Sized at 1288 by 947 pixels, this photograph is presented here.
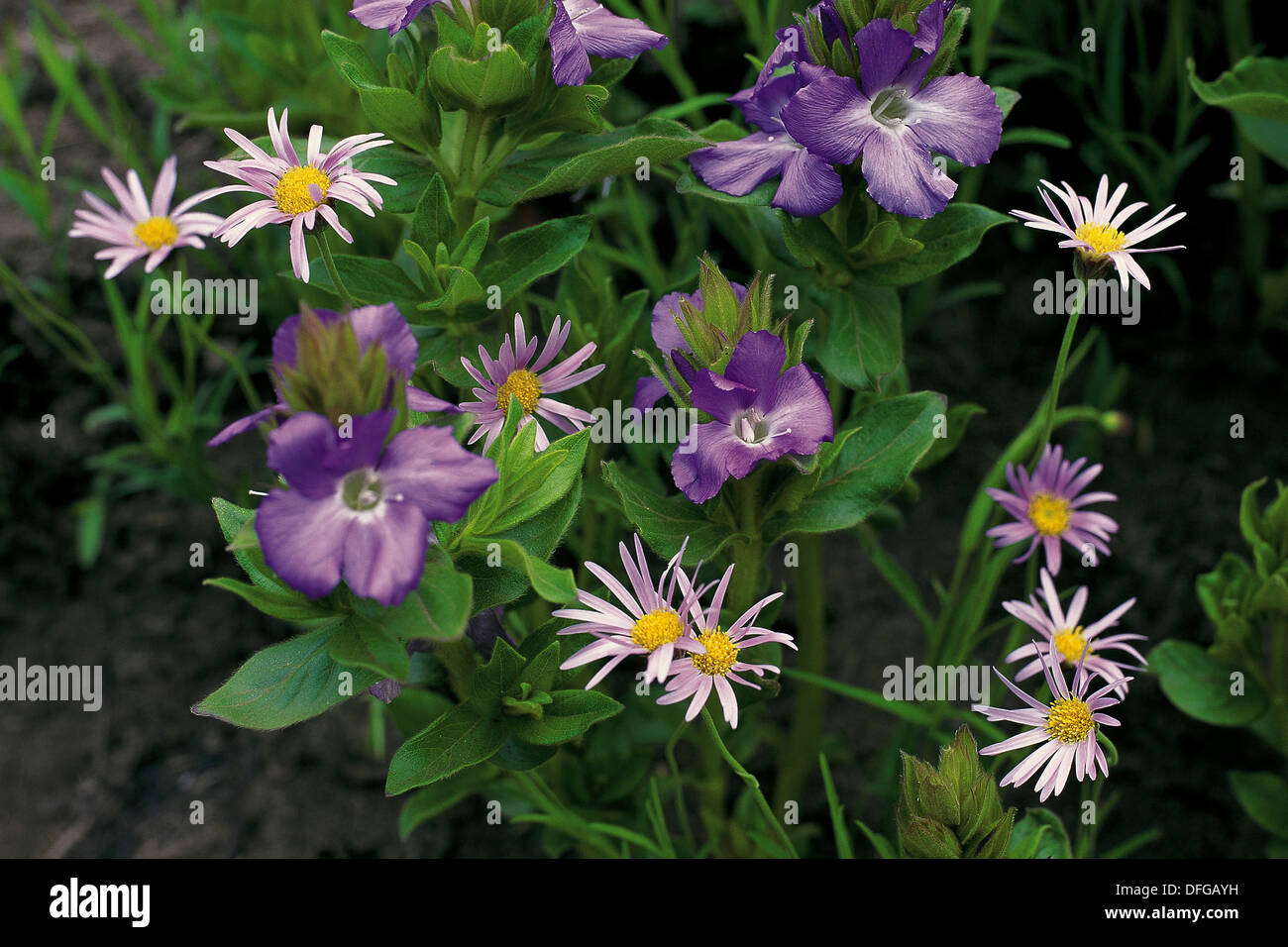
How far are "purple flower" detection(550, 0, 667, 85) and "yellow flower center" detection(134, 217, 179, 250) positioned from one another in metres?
0.81

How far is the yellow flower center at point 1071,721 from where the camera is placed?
1.41m

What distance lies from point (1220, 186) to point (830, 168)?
155cm

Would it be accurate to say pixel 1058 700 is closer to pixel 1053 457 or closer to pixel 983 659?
pixel 1053 457

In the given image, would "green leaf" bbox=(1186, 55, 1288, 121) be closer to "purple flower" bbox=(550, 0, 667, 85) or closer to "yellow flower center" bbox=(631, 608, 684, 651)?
"purple flower" bbox=(550, 0, 667, 85)

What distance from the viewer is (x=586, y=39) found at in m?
1.49

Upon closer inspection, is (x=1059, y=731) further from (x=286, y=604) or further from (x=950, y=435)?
(x=286, y=604)

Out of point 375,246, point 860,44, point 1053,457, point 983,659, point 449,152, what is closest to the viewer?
point 860,44

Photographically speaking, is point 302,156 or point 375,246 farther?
point 375,246

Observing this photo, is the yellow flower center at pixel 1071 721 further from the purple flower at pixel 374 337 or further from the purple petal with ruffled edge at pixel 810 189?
the purple flower at pixel 374 337

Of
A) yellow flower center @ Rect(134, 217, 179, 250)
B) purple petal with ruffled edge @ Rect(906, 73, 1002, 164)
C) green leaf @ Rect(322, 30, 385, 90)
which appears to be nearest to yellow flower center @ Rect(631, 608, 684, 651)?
purple petal with ruffled edge @ Rect(906, 73, 1002, 164)

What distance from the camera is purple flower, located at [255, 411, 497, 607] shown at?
109 centimetres

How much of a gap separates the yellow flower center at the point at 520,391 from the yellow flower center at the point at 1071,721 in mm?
780
